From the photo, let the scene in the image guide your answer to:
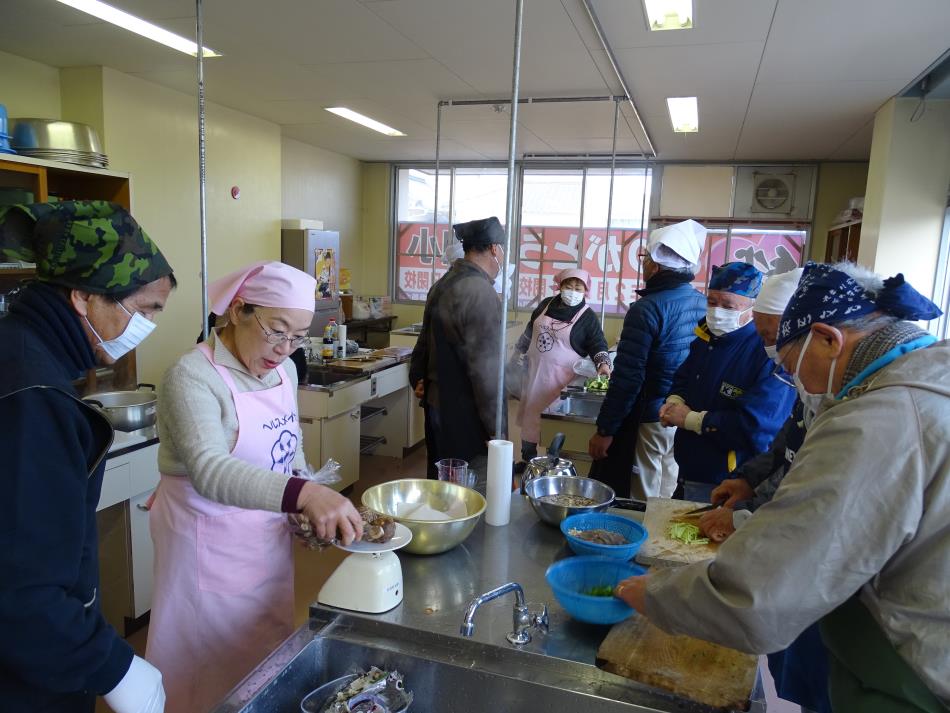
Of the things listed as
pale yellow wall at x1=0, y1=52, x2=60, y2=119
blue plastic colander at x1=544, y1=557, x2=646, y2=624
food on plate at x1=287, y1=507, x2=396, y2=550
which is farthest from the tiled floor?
pale yellow wall at x1=0, y1=52, x2=60, y2=119

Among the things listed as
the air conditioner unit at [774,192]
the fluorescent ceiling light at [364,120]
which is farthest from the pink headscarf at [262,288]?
the air conditioner unit at [774,192]

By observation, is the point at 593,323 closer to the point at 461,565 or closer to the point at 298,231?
the point at 461,565

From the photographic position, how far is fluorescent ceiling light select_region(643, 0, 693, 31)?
2793 millimetres

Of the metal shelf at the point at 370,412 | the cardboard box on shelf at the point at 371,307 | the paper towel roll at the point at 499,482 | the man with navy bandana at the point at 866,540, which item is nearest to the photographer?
the man with navy bandana at the point at 866,540

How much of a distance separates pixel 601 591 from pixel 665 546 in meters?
0.24

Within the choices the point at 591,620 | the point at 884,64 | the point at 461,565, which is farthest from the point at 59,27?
the point at 884,64

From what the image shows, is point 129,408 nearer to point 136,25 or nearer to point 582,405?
point 136,25

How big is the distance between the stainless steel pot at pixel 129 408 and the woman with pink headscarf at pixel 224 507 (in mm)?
1243

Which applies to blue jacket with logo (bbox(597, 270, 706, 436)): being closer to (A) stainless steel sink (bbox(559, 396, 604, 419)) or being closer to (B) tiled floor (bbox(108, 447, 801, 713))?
(A) stainless steel sink (bbox(559, 396, 604, 419))

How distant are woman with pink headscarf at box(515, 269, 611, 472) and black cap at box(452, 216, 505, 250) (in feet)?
4.42

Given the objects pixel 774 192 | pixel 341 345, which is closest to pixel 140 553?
pixel 341 345

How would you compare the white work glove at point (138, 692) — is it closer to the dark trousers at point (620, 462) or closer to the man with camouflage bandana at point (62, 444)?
the man with camouflage bandana at point (62, 444)

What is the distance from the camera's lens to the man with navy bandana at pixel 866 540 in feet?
2.82

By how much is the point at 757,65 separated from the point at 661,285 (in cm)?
167
